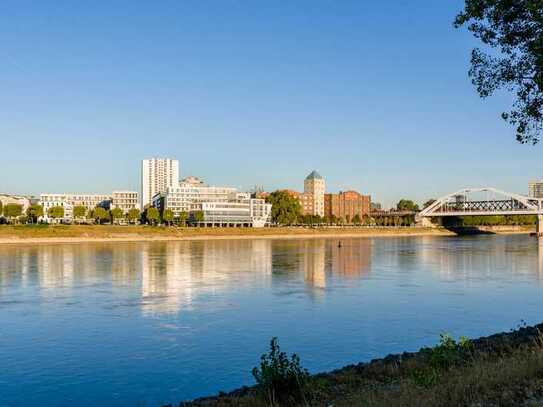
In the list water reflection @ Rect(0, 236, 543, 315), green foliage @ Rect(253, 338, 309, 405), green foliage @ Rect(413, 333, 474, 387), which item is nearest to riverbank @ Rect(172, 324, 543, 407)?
green foliage @ Rect(413, 333, 474, 387)

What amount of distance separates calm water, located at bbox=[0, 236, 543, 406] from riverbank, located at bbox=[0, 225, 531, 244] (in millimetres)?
71605

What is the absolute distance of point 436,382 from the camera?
1134 cm

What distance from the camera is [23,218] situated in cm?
17088

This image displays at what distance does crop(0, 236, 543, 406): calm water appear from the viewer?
1758 centimetres

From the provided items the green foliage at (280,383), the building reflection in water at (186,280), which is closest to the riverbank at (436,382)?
the green foliage at (280,383)

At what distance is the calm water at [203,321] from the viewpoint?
17.6 meters

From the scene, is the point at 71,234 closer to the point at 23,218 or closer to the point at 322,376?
the point at 23,218

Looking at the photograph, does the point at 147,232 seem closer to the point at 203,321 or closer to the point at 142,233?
the point at 142,233

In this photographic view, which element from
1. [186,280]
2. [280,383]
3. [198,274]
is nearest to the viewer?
[280,383]

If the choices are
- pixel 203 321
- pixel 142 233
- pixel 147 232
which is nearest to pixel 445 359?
pixel 203 321

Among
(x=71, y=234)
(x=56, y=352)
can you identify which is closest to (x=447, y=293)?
(x=56, y=352)

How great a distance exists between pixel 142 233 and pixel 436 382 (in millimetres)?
129956

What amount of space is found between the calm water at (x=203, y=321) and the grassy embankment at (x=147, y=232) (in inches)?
2897

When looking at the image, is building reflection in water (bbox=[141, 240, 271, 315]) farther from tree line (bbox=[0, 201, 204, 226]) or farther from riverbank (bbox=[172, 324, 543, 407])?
tree line (bbox=[0, 201, 204, 226])
